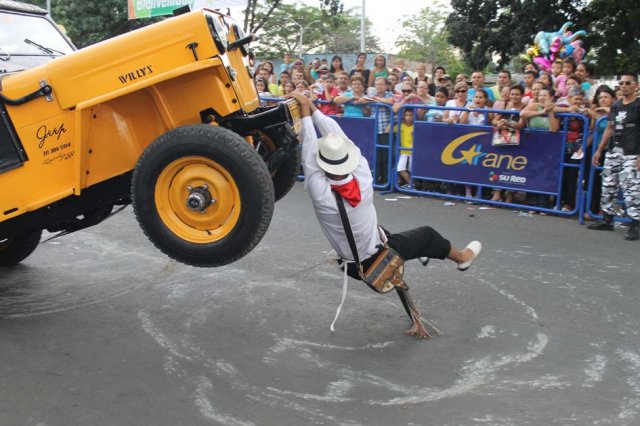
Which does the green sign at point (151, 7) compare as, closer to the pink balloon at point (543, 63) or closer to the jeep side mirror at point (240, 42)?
the pink balloon at point (543, 63)

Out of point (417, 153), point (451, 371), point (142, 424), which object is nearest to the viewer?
point (142, 424)

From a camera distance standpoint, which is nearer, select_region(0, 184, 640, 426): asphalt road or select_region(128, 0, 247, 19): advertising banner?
select_region(0, 184, 640, 426): asphalt road

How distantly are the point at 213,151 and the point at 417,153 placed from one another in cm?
642

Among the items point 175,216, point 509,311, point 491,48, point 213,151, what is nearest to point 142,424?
point 175,216

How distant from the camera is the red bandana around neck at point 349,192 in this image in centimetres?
445

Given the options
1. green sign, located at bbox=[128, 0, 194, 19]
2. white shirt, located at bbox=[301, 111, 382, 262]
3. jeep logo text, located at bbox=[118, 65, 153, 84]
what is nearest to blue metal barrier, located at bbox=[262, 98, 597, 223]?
white shirt, located at bbox=[301, 111, 382, 262]

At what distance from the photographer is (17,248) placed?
20.6ft

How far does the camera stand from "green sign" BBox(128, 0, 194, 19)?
701 inches

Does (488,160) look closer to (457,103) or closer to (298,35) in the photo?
(457,103)

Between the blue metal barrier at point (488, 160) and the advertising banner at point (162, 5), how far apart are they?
8.27 m

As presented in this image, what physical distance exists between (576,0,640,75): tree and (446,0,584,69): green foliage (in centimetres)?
54

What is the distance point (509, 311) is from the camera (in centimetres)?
523

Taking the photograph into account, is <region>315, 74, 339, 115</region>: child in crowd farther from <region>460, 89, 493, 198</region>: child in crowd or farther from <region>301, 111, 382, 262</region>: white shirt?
<region>301, 111, 382, 262</region>: white shirt

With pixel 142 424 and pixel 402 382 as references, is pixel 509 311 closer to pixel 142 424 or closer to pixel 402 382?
pixel 402 382
